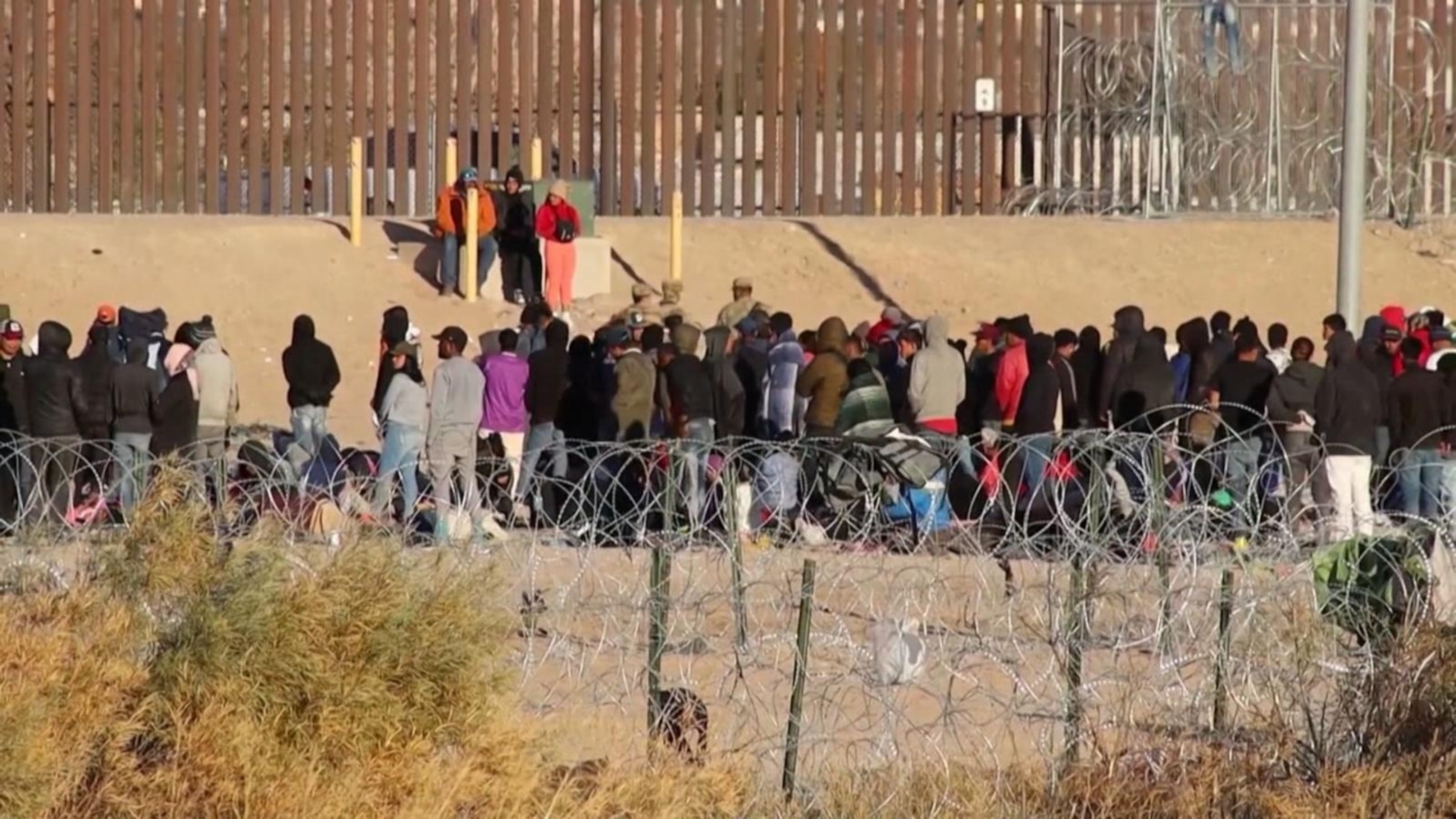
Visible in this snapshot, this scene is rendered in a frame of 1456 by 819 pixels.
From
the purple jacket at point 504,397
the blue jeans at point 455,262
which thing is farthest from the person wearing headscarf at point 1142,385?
the blue jeans at point 455,262

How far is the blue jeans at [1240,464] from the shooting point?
1256 cm

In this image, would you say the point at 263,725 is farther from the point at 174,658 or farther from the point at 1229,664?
the point at 1229,664

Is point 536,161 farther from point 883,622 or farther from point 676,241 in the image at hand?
point 883,622

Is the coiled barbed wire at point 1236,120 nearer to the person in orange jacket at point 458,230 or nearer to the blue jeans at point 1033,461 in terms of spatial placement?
the person in orange jacket at point 458,230

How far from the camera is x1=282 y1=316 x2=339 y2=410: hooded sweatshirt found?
15.5m

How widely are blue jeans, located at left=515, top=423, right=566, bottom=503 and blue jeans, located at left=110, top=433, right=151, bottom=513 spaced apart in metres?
1.64

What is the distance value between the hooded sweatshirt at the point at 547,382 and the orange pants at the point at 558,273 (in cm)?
679

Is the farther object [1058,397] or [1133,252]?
[1133,252]

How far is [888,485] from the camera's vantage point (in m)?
13.8

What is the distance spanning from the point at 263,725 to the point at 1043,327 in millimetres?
15927

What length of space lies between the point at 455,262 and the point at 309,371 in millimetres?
7390

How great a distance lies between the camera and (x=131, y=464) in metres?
13.0

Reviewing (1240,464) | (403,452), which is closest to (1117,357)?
(1240,464)

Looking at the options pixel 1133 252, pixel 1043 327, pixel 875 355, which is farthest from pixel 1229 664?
pixel 1133 252
